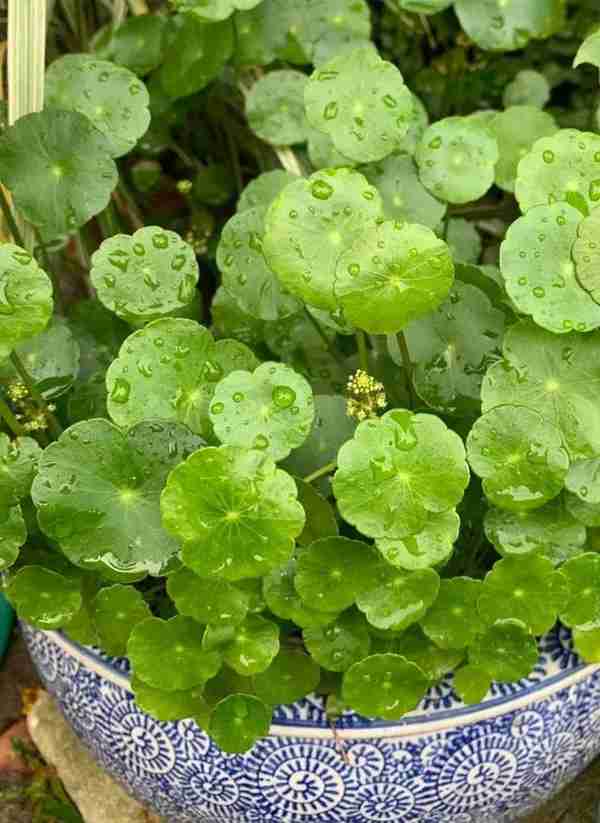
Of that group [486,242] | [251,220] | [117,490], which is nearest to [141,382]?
[117,490]

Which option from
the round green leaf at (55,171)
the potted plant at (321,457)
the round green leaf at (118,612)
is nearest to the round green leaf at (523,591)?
the potted plant at (321,457)

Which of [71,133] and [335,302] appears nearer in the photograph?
[335,302]

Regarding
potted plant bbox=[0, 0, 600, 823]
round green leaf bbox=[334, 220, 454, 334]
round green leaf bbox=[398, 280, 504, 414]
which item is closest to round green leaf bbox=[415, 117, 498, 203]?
potted plant bbox=[0, 0, 600, 823]

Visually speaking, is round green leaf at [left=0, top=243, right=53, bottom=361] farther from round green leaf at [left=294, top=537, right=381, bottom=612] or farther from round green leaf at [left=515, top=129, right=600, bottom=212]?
round green leaf at [left=515, top=129, right=600, bottom=212]

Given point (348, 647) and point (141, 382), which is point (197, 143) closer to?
point (141, 382)

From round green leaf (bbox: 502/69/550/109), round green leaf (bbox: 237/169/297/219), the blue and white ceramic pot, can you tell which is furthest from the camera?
round green leaf (bbox: 502/69/550/109)
